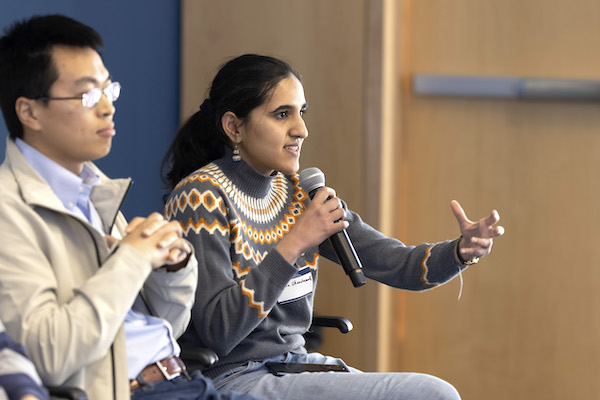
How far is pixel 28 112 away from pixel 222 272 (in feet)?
1.89

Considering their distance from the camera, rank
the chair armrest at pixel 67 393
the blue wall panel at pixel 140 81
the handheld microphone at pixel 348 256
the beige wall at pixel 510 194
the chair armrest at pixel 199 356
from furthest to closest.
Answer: the blue wall panel at pixel 140 81, the beige wall at pixel 510 194, the handheld microphone at pixel 348 256, the chair armrest at pixel 199 356, the chair armrest at pixel 67 393

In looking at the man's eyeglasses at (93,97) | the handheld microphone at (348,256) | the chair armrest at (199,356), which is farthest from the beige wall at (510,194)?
the man's eyeglasses at (93,97)

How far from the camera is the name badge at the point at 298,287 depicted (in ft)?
6.49

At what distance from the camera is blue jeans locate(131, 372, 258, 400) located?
155cm

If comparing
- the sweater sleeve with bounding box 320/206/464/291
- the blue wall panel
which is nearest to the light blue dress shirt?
the sweater sleeve with bounding box 320/206/464/291

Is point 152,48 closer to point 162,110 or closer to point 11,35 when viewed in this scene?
point 162,110

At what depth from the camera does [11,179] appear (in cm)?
147

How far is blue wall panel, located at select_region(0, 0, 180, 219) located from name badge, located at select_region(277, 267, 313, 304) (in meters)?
1.47

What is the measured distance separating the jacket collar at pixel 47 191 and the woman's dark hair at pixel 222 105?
0.51 metres

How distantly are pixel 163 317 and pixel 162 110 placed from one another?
1.99 m

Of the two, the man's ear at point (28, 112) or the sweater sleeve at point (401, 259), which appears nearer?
the man's ear at point (28, 112)

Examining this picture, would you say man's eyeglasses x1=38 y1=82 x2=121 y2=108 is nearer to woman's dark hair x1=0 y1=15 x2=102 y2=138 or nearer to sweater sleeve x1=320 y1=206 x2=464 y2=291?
woman's dark hair x1=0 y1=15 x2=102 y2=138

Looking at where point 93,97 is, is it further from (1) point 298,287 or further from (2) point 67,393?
(1) point 298,287

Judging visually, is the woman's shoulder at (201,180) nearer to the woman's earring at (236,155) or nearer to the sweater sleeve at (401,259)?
the woman's earring at (236,155)
